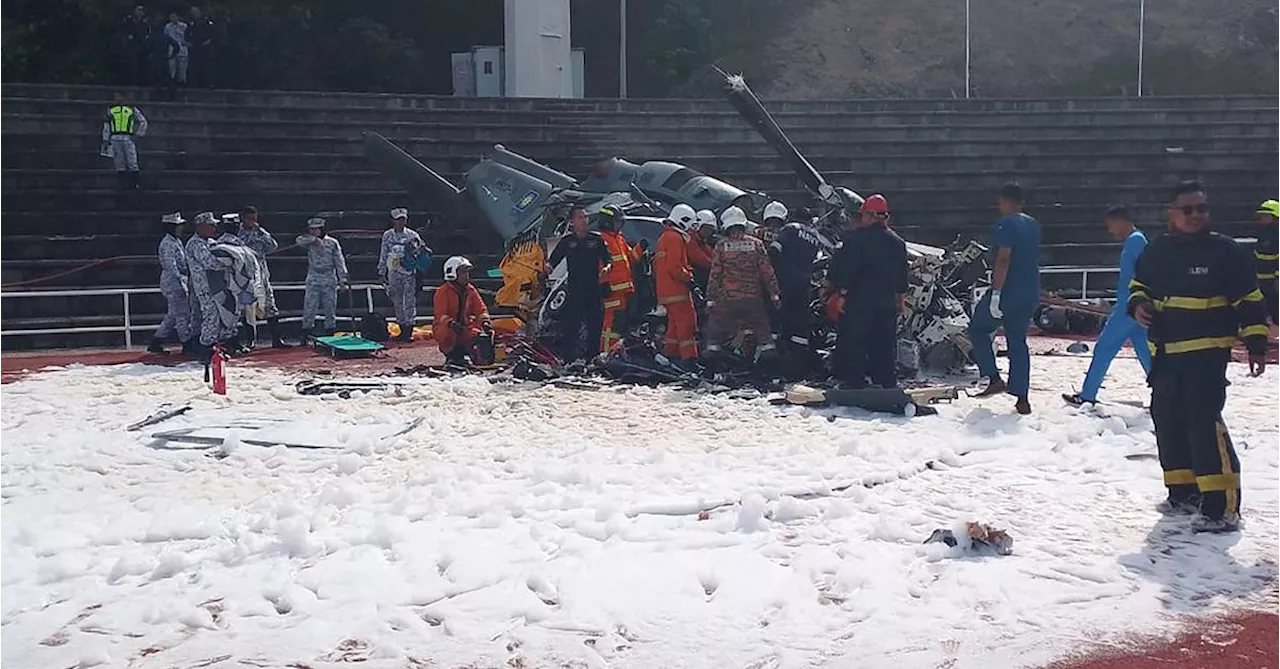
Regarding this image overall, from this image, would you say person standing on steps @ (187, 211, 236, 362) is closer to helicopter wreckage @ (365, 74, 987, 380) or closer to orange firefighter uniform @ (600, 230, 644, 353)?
helicopter wreckage @ (365, 74, 987, 380)

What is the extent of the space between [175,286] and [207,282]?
2.10 feet

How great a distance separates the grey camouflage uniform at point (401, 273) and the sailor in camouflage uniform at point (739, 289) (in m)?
5.20

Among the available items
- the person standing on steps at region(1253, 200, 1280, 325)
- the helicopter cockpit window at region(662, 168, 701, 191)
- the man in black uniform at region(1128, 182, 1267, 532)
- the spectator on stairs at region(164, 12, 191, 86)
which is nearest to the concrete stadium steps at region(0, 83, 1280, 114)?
the spectator on stairs at region(164, 12, 191, 86)

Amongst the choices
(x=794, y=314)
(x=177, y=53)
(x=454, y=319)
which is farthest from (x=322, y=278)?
(x=177, y=53)

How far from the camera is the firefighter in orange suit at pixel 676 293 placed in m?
10.8

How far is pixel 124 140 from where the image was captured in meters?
18.6

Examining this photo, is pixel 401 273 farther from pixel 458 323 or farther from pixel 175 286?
pixel 458 323

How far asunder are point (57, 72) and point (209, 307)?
18727 millimetres

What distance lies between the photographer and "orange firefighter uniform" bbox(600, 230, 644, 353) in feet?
37.9

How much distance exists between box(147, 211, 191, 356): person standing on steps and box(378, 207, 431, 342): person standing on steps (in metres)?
2.43

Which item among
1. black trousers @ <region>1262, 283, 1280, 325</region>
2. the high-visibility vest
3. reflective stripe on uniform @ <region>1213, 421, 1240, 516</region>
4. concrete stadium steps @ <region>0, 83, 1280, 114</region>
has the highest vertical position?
concrete stadium steps @ <region>0, 83, 1280, 114</region>

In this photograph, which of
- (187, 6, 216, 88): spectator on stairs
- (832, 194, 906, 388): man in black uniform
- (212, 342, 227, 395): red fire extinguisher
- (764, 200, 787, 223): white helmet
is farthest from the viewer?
(187, 6, 216, 88): spectator on stairs

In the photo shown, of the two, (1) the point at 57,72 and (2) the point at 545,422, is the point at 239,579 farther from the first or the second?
(1) the point at 57,72

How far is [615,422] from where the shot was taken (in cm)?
882
